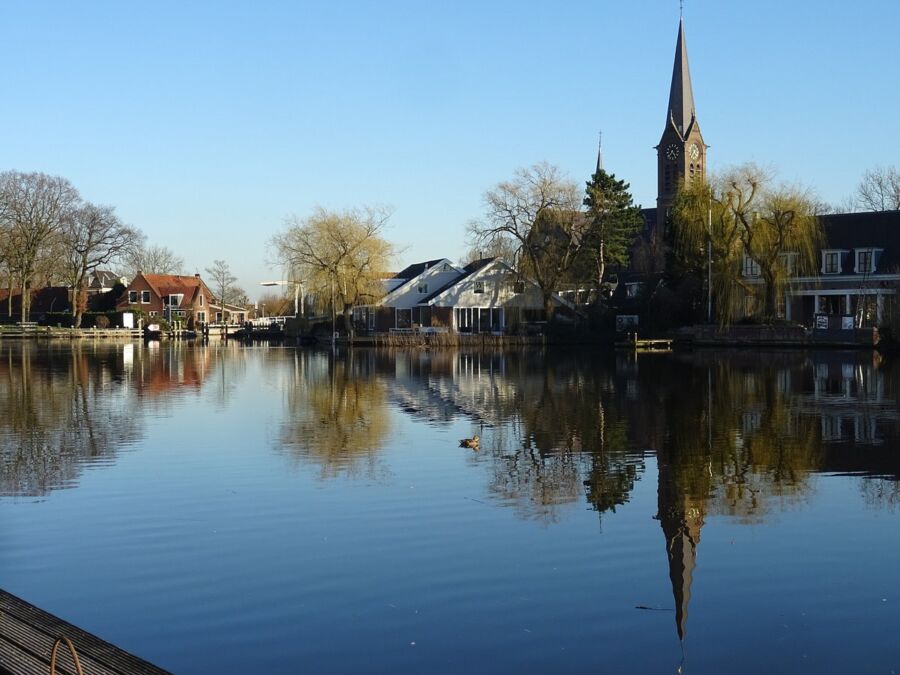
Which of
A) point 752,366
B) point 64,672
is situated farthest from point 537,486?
point 752,366

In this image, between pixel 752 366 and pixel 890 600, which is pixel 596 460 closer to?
pixel 890 600

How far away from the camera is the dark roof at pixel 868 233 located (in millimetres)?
60719

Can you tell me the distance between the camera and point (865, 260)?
6134cm

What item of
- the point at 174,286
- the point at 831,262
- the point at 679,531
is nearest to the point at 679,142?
the point at 831,262

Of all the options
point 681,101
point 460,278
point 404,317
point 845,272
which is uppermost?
point 681,101

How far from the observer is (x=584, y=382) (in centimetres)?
3344

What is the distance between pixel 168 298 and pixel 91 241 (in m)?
18.7

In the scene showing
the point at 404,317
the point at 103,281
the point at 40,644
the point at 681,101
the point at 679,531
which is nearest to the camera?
the point at 40,644

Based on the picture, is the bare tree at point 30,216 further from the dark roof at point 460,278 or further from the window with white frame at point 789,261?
the window with white frame at point 789,261

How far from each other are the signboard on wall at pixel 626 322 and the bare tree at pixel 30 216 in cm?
4488

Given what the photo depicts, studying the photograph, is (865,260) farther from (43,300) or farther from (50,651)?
(43,300)

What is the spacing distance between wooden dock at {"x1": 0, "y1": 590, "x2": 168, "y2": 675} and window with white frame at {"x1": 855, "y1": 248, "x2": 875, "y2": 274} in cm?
6152

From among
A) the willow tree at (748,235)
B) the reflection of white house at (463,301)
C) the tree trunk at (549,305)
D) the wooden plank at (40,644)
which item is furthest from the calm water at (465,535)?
the reflection of white house at (463,301)

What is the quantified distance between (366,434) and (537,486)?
6.59 m
